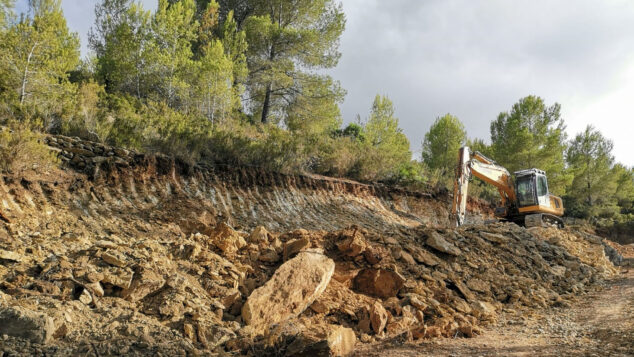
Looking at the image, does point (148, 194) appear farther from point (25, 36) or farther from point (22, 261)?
point (25, 36)

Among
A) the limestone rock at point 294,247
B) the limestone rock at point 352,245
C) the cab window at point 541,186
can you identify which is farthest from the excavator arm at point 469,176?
the limestone rock at point 294,247

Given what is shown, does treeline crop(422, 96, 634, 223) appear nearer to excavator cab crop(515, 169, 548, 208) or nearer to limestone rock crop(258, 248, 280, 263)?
excavator cab crop(515, 169, 548, 208)

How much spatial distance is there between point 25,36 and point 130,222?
6.27 metres

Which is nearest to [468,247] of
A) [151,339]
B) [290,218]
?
[290,218]

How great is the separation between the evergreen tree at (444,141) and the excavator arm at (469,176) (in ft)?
48.5

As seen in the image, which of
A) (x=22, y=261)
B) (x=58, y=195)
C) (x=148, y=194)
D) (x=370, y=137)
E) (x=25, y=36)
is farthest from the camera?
(x=370, y=137)

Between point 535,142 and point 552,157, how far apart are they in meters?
1.50

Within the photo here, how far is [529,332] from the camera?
14.1 feet

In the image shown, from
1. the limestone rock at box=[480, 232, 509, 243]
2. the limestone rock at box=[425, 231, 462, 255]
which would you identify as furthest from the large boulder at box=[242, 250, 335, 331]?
the limestone rock at box=[480, 232, 509, 243]

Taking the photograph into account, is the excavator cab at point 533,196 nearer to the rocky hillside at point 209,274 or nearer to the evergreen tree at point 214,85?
the rocky hillside at point 209,274

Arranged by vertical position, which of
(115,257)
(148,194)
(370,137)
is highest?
(370,137)

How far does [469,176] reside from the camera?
1125cm

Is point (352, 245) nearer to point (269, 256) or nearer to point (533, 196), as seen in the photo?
point (269, 256)

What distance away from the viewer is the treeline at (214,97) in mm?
8688
